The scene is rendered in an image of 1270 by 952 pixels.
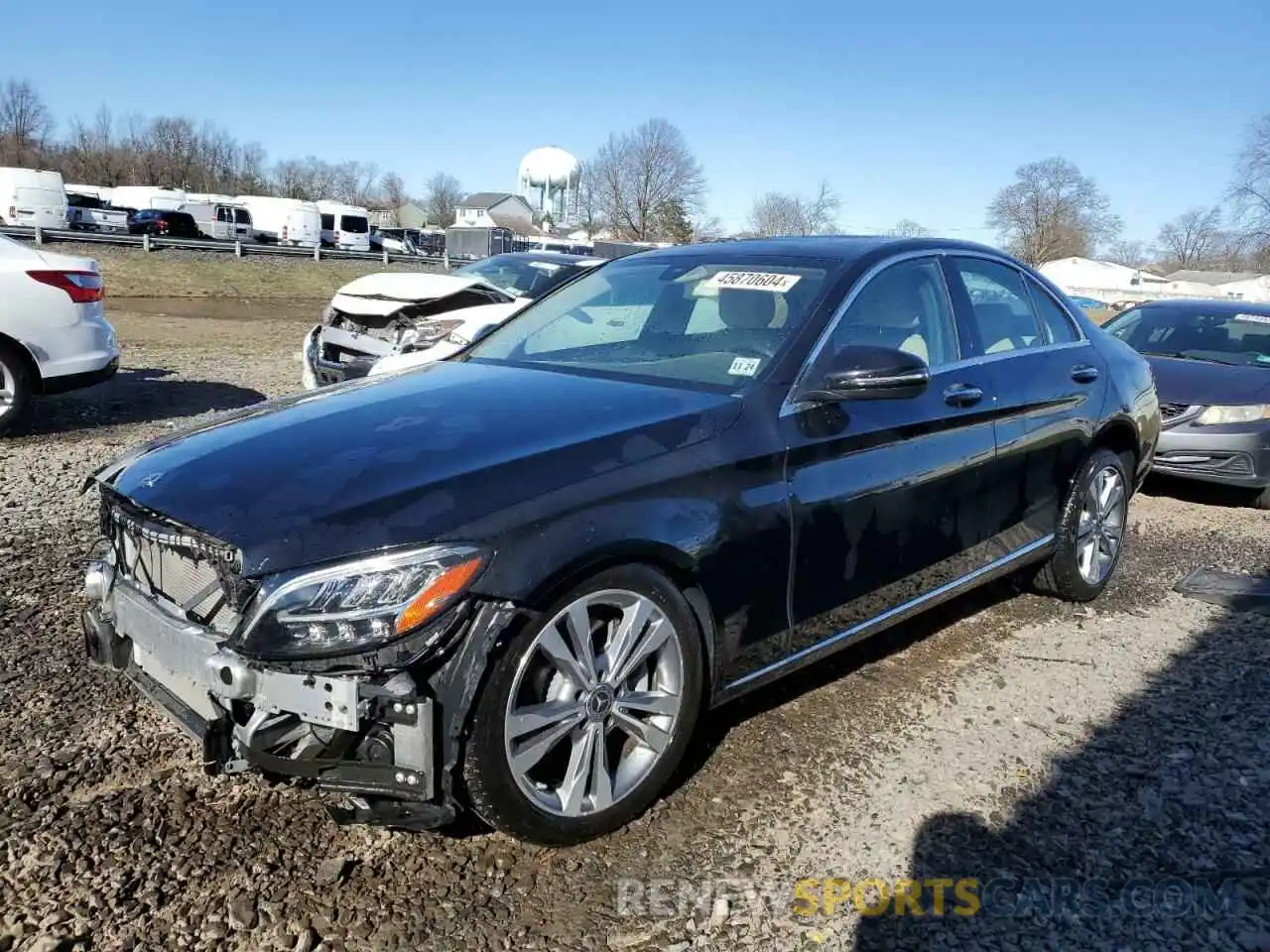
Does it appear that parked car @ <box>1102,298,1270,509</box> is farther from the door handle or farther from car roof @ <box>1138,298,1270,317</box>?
the door handle

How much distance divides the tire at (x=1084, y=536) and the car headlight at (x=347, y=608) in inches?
126

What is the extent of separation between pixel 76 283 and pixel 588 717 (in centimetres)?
623

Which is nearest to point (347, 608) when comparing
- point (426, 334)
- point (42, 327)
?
point (426, 334)

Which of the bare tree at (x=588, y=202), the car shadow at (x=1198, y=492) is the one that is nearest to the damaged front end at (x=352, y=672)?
the car shadow at (x=1198, y=492)

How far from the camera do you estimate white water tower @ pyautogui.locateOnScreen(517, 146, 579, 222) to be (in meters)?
89.4

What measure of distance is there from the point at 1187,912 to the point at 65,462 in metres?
6.49

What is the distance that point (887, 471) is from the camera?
3172 mm

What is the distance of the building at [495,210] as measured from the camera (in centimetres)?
10256

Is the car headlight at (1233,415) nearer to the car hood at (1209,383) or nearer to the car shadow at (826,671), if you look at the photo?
the car hood at (1209,383)

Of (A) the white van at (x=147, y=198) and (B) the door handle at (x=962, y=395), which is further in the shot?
(A) the white van at (x=147, y=198)

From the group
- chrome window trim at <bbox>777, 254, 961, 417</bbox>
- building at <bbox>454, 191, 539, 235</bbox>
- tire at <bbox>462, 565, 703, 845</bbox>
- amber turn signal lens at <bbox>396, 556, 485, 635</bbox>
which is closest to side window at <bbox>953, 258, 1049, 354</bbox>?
chrome window trim at <bbox>777, 254, 961, 417</bbox>

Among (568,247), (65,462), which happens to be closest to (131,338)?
(65,462)

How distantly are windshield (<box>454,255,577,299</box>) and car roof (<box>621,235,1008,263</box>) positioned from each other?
5.41 meters

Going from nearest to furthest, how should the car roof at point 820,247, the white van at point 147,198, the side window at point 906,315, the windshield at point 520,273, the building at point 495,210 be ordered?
1. the side window at point 906,315
2. the car roof at point 820,247
3. the windshield at point 520,273
4. the white van at point 147,198
5. the building at point 495,210
